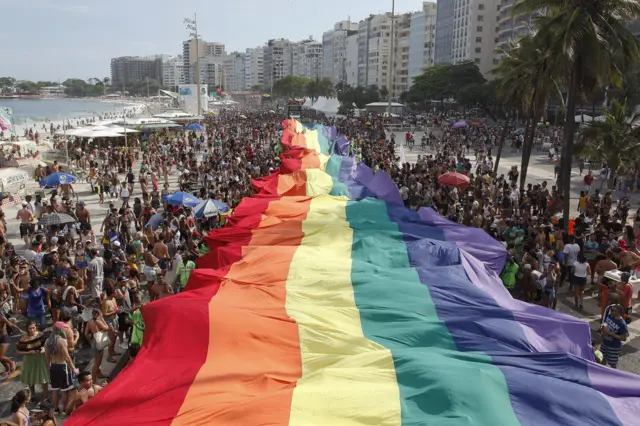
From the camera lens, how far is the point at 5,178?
21.0 meters

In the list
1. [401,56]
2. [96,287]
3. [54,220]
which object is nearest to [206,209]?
[54,220]

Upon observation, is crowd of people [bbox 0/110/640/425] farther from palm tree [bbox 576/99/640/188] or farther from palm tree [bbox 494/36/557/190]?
palm tree [bbox 494/36/557/190]

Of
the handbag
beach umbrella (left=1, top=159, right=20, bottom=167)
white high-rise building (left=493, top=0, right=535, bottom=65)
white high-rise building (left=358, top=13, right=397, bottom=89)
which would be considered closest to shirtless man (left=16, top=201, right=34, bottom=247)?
the handbag

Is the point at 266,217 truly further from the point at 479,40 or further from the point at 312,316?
the point at 479,40

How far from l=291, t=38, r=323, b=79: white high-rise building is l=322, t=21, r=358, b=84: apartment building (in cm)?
1003

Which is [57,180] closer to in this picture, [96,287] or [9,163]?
[96,287]

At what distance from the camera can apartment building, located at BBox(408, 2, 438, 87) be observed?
105 metres

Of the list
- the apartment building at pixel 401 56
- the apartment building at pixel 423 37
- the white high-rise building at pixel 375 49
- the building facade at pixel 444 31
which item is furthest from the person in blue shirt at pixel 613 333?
the white high-rise building at pixel 375 49

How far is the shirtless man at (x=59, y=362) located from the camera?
6902mm

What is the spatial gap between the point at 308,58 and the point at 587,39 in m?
179

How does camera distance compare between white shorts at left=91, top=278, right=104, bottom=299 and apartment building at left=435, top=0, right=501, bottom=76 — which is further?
apartment building at left=435, top=0, right=501, bottom=76

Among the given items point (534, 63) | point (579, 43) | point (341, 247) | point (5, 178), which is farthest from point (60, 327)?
point (534, 63)

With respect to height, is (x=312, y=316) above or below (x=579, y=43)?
below

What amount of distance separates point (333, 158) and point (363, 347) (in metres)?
13.0
